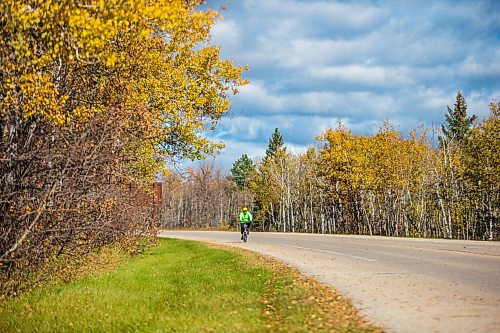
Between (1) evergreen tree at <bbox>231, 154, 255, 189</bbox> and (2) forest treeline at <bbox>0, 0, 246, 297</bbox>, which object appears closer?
(2) forest treeline at <bbox>0, 0, 246, 297</bbox>

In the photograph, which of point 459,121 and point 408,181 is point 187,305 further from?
point 459,121

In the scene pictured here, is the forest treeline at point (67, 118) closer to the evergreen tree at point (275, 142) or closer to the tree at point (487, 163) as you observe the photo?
the tree at point (487, 163)

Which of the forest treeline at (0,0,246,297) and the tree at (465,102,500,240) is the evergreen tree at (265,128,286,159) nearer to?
the tree at (465,102,500,240)

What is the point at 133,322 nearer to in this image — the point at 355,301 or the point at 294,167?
the point at 355,301

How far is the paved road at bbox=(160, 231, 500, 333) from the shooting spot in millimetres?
6863

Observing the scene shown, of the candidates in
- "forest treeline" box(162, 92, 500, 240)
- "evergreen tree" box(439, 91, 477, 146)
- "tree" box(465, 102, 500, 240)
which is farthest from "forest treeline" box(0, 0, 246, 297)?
"evergreen tree" box(439, 91, 477, 146)

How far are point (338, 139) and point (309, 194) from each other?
1880 centimetres

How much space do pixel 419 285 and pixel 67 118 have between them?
8.10 m

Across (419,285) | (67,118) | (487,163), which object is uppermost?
(487,163)

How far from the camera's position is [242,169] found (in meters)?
94.8

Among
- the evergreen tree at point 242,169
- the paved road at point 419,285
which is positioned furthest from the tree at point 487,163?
the evergreen tree at point 242,169

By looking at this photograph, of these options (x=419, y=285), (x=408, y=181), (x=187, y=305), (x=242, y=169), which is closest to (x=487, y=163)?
(x=408, y=181)

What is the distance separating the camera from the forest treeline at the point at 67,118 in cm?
896

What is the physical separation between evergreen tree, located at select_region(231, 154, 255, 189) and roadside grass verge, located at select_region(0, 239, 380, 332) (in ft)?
259
